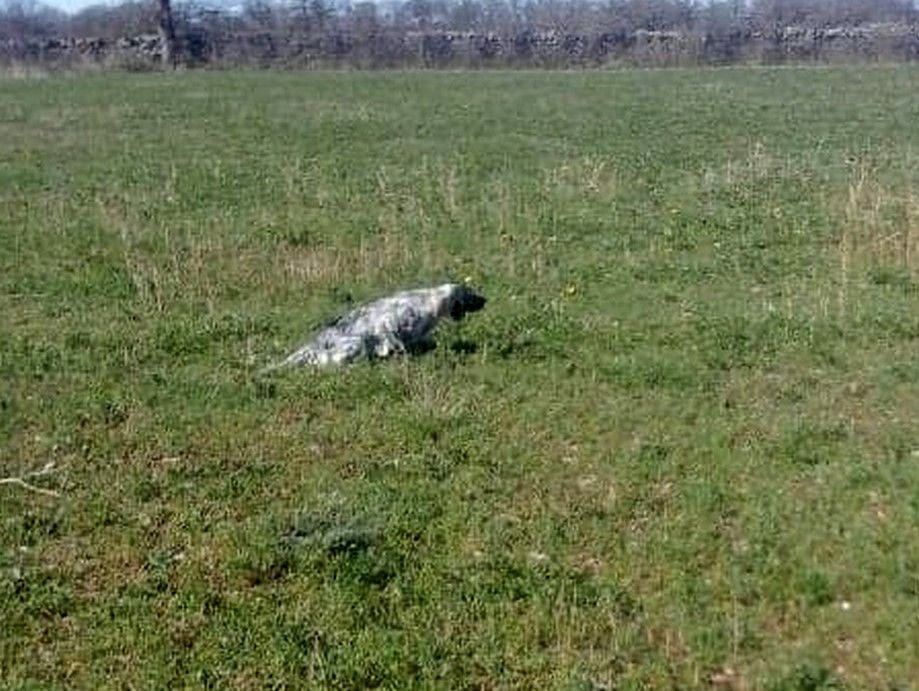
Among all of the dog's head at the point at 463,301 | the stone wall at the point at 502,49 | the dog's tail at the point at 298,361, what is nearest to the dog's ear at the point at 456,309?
the dog's head at the point at 463,301

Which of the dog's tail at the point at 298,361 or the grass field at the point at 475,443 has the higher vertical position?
the dog's tail at the point at 298,361

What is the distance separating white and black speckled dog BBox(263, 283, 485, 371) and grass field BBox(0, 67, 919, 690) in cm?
25

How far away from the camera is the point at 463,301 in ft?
34.8

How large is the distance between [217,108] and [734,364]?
28.1 meters

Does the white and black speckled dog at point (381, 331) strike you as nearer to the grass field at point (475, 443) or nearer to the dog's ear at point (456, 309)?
the dog's ear at point (456, 309)

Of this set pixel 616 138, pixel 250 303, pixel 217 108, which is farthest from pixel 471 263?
pixel 217 108

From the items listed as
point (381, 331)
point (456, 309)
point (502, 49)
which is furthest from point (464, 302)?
point (502, 49)

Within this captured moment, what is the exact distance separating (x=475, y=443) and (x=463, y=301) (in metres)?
3.09

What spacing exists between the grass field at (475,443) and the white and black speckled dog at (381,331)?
0.25m

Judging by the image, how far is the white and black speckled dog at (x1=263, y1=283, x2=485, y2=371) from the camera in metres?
9.20

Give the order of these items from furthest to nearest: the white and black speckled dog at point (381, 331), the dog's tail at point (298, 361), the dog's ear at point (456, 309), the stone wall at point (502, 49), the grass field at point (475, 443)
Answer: the stone wall at point (502, 49), the dog's ear at point (456, 309), the white and black speckled dog at point (381, 331), the dog's tail at point (298, 361), the grass field at point (475, 443)

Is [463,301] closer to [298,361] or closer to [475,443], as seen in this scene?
[298,361]

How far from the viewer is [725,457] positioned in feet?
24.2

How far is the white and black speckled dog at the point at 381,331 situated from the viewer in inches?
362
